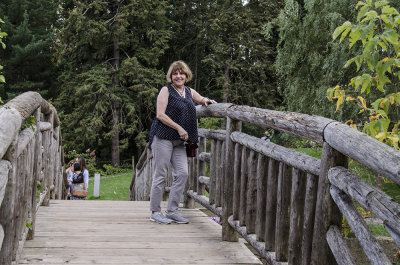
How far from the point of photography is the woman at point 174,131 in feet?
16.1

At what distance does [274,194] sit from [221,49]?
2822cm

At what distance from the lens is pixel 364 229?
2.16 meters

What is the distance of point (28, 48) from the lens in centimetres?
3158

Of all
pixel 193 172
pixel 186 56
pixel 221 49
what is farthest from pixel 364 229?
pixel 186 56

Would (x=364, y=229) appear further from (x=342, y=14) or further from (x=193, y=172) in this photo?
(x=342, y=14)

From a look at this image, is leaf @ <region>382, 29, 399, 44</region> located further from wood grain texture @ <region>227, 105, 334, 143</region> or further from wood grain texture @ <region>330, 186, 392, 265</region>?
wood grain texture @ <region>330, 186, 392, 265</region>

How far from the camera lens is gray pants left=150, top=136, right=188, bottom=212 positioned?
5.05 meters

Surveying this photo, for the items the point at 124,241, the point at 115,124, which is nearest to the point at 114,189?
the point at 115,124

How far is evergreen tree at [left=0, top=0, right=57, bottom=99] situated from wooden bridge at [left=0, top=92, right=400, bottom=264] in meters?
27.8

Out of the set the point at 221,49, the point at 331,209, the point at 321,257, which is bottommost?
the point at 321,257

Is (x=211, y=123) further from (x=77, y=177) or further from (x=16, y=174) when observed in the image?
(x=16, y=174)

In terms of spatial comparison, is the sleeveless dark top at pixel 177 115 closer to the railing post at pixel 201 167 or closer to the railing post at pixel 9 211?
the railing post at pixel 201 167

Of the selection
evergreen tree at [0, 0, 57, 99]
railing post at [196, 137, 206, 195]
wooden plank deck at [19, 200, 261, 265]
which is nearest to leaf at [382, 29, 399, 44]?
wooden plank deck at [19, 200, 261, 265]

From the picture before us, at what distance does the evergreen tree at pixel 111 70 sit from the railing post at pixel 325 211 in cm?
2549
